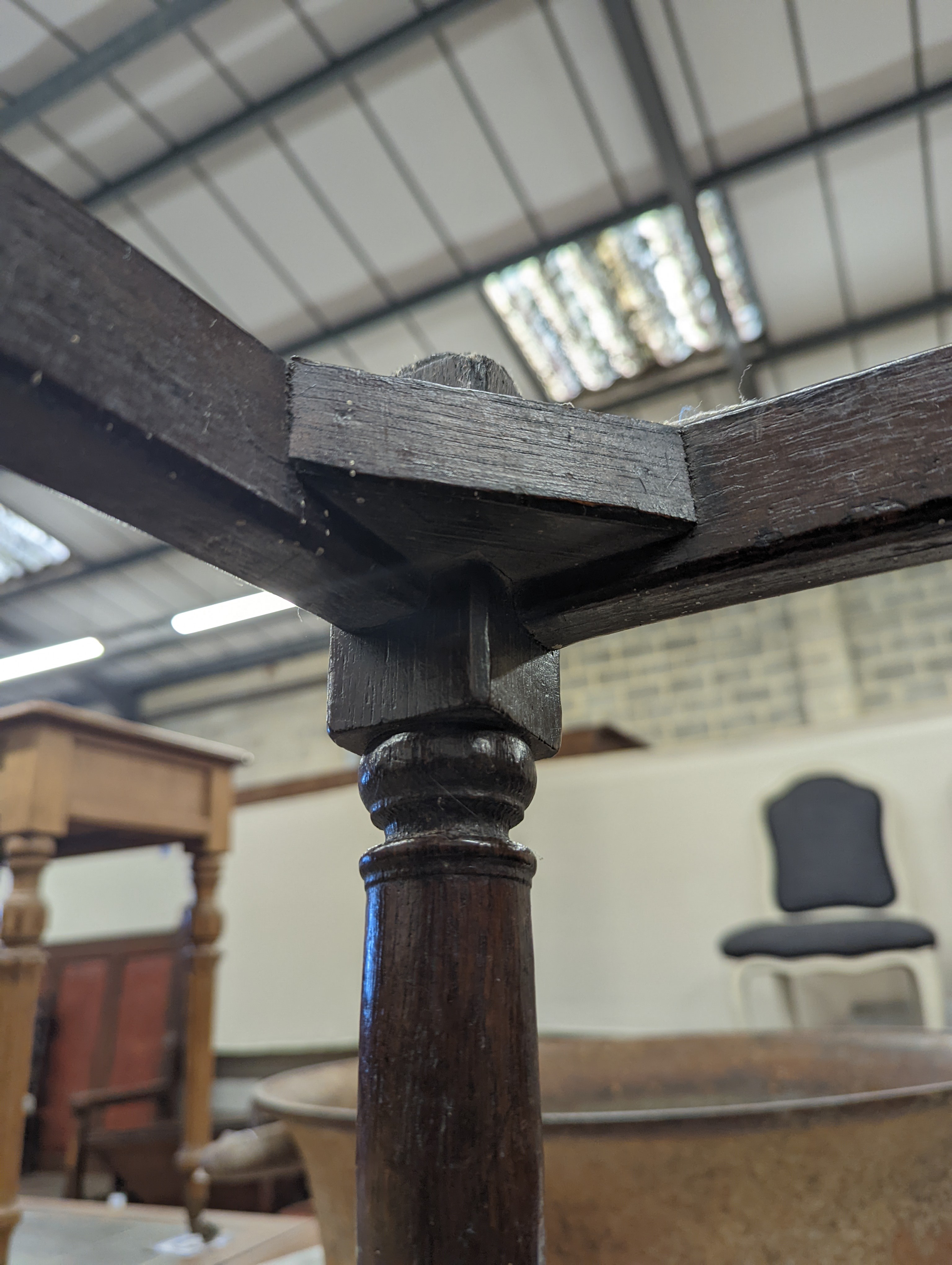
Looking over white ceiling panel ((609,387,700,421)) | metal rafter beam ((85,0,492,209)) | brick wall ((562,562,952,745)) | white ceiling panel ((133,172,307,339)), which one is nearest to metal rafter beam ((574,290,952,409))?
white ceiling panel ((609,387,700,421))

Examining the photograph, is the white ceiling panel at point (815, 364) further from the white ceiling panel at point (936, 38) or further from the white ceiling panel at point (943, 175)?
the white ceiling panel at point (936, 38)

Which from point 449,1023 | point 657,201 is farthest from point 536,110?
point 449,1023

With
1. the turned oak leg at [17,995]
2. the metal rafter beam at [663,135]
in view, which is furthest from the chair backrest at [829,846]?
the turned oak leg at [17,995]

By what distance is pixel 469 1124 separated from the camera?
0.56 meters

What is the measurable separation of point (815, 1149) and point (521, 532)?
61cm

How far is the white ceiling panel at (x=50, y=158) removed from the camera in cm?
392

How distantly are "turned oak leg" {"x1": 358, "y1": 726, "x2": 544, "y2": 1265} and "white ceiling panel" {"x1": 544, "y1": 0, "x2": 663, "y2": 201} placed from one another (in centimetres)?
374

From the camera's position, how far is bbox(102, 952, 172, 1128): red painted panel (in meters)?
3.74

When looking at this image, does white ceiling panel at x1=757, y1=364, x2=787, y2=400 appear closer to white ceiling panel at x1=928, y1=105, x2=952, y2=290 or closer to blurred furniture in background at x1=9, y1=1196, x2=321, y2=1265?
white ceiling panel at x1=928, y1=105, x2=952, y2=290

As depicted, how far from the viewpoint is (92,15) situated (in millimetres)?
3512

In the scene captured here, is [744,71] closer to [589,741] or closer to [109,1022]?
[589,741]

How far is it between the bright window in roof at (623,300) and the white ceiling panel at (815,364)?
304 mm

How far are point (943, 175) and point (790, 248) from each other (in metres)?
0.69

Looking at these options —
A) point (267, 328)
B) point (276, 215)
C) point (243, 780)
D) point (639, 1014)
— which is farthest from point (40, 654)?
point (639, 1014)
